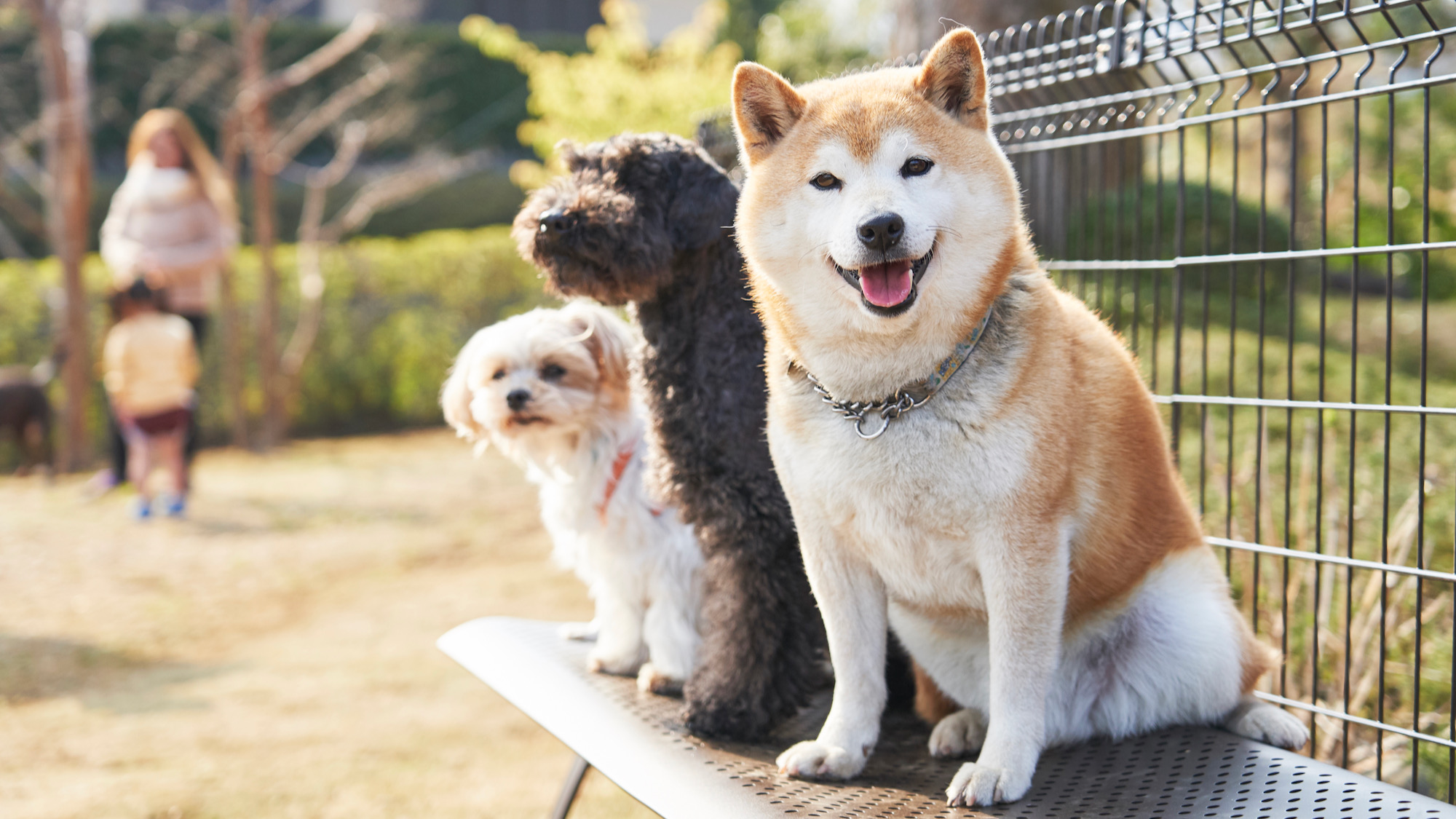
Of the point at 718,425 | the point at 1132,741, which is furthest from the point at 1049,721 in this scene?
the point at 718,425

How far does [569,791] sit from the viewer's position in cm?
256

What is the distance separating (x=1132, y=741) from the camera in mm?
2041

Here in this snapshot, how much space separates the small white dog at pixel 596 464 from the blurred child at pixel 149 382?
4341 millimetres

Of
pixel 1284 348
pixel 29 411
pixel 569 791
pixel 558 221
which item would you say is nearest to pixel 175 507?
pixel 29 411

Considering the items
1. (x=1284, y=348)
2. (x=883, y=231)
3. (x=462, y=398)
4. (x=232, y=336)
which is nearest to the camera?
(x=883, y=231)

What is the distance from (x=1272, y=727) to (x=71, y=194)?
7.91m

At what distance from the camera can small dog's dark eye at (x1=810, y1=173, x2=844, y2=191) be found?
5.89 feet

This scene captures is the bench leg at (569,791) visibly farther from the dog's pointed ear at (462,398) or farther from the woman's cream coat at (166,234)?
the woman's cream coat at (166,234)

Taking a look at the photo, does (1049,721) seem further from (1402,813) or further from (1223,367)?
(1223,367)

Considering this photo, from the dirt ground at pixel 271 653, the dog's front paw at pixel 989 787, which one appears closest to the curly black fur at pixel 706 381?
the dog's front paw at pixel 989 787

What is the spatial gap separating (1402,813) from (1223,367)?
11.9 feet

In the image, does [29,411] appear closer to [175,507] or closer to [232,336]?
[232,336]

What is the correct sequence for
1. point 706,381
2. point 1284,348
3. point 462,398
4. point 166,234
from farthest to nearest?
point 166,234, point 1284,348, point 462,398, point 706,381

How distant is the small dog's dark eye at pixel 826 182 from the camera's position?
179 centimetres
